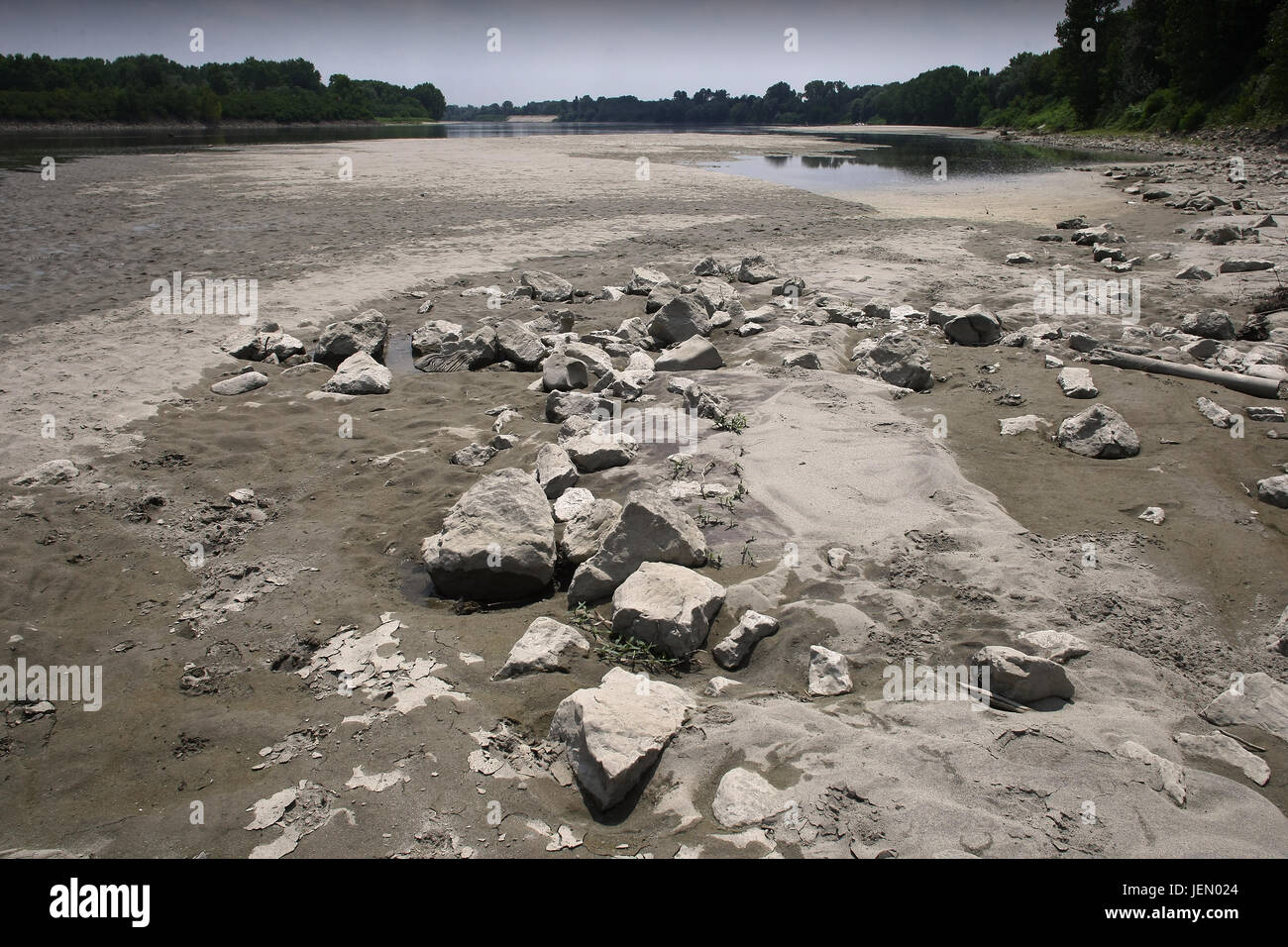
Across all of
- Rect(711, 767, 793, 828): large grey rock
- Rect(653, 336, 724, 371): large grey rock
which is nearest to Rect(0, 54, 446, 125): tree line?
Rect(653, 336, 724, 371): large grey rock

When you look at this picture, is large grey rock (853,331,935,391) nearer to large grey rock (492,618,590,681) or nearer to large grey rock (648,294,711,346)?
large grey rock (648,294,711,346)

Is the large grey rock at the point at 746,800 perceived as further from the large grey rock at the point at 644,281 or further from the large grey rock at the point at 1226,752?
the large grey rock at the point at 644,281

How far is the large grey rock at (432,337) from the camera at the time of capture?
7.89 meters

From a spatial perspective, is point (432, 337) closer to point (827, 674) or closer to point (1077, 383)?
point (827, 674)

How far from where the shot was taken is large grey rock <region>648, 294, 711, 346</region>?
320 inches

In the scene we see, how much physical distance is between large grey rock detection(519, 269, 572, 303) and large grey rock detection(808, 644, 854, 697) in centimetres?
766

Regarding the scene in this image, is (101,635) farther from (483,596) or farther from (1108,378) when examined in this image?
(1108,378)

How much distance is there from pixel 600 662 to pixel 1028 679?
1855mm

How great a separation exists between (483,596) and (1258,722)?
11.7 ft

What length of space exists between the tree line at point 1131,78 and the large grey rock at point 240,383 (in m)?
14.8

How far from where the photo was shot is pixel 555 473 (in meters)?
4.95

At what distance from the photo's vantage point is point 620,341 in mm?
8086

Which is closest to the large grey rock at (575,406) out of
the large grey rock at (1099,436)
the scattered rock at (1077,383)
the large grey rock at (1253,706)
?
the large grey rock at (1099,436)

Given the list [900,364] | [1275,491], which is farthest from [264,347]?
[1275,491]
